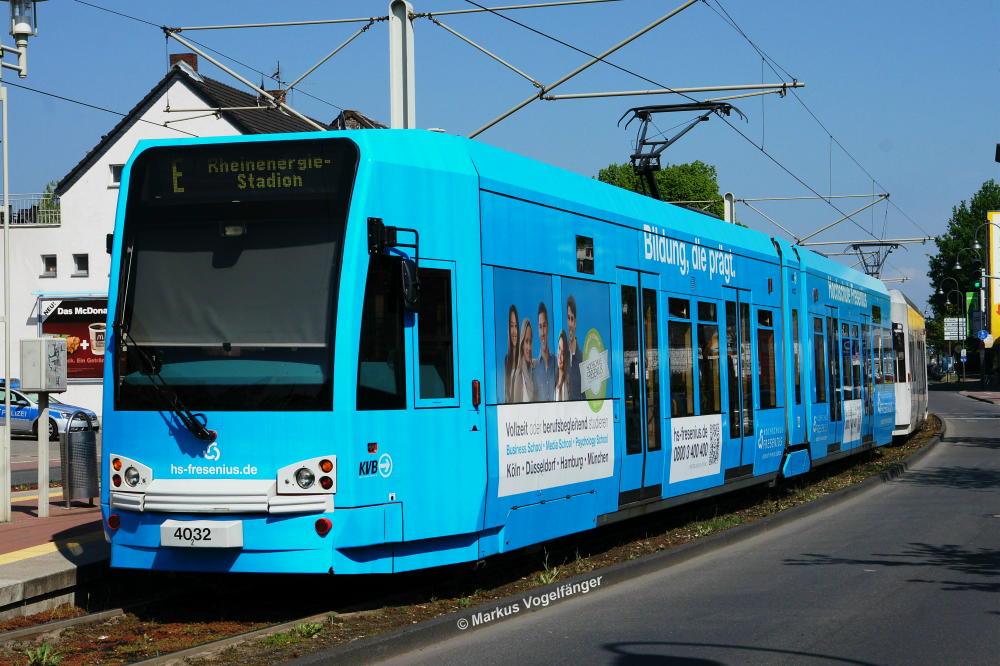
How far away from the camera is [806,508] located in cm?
1545

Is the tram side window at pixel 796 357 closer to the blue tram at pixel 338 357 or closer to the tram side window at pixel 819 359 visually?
the tram side window at pixel 819 359

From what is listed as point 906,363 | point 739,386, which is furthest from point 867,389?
point 739,386

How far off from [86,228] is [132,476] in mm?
38781

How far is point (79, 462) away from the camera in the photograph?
554 inches

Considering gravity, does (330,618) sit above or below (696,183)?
below

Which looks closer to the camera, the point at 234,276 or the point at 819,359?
the point at 234,276

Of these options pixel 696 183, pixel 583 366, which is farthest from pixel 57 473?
pixel 696 183

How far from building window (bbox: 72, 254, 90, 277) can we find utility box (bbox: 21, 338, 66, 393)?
3281cm

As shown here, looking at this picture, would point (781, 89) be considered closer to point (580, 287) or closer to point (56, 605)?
point (580, 287)

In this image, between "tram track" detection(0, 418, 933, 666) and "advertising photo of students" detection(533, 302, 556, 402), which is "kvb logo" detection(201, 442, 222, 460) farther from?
"advertising photo of students" detection(533, 302, 556, 402)

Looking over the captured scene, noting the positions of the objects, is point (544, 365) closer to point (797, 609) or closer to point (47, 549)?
point (797, 609)

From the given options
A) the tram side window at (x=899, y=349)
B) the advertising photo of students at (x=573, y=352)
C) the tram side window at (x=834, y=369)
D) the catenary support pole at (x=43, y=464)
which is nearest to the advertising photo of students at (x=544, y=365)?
the advertising photo of students at (x=573, y=352)

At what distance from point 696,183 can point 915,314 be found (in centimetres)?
4567

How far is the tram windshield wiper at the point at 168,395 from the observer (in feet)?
27.6
